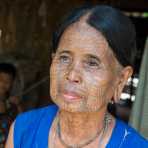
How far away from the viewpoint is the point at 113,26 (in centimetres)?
135

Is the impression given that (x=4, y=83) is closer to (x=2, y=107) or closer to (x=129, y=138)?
(x=2, y=107)

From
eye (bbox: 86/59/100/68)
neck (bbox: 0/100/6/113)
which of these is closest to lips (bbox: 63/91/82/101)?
eye (bbox: 86/59/100/68)

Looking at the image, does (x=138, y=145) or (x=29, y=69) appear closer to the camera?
(x=138, y=145)

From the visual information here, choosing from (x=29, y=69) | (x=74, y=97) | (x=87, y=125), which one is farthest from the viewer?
(x=29, y=69)

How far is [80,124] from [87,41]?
30 centimetres

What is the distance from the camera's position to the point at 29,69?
4.34m

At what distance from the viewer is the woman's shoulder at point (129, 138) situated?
56.5 inches

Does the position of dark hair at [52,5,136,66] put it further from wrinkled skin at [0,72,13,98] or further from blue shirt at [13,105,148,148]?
wrinkled skin at [0,72,13,98]

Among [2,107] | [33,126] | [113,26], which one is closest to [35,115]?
[33,126]

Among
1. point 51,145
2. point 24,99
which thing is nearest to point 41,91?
point 24,99

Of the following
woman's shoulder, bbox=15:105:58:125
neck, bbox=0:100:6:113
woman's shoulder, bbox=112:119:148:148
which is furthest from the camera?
neck, bbox=0:100:6:113

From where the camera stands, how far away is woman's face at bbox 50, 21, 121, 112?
1.35 m

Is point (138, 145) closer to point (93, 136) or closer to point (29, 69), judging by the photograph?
point (93, 136)

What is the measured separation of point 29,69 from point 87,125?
2.90m
